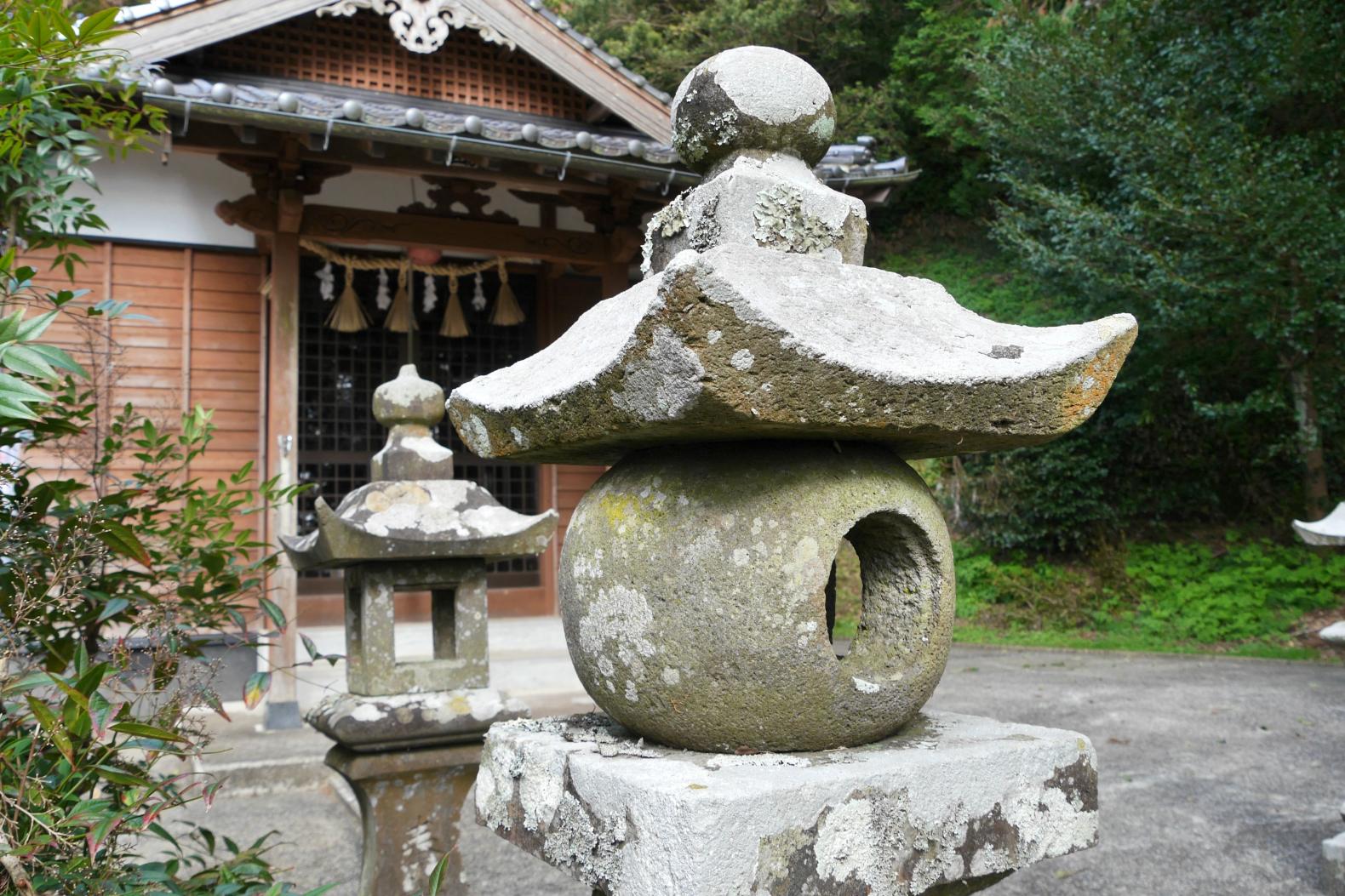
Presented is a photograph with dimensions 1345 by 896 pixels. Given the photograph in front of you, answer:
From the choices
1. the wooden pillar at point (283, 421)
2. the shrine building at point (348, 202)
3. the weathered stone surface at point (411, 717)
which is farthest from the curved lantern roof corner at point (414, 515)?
the wooden pillar at point (283, 421)

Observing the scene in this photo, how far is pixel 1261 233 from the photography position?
8.48 meters

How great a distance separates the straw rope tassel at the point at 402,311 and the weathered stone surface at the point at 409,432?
422 cm

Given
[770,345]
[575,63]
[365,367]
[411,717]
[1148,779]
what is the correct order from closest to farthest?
[770,345] < [411,717] < [1148,779] < [575,63] < [365,367]

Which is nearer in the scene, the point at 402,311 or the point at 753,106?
the point at 753,106

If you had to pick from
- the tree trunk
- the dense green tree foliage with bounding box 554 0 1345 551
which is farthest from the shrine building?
the tree trunk

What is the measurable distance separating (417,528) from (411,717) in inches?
25.3

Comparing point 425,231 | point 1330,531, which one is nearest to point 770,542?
point 1330,531

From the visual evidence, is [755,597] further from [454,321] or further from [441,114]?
[454,321]

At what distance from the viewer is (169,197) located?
23.2ft

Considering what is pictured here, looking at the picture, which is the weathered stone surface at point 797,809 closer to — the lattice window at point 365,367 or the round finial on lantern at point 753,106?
the round finial on lantern at point 753,106

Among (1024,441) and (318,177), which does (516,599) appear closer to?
(318,177)

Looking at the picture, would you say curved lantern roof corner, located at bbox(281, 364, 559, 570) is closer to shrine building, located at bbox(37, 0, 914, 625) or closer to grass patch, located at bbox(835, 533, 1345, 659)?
shrine building, located at bbox(37, 0, 914, 625)

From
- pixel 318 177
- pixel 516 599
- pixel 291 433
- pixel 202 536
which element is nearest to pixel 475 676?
pixel 202 536

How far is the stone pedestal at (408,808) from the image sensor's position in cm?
340
